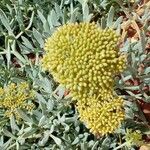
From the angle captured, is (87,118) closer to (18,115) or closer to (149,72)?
(18,115)

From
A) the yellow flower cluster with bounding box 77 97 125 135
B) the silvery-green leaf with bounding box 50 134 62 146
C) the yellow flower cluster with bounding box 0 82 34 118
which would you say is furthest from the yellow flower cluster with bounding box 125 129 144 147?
the yellow flower cluster with bounding box 0 82 34 118

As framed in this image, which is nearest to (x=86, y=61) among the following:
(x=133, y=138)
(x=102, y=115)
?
(x=102, y=115)

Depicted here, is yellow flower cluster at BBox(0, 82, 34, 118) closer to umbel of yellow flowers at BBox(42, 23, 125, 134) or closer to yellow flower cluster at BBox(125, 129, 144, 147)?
umbel of yellow flowers at BBox(42, 23, 125, 134)

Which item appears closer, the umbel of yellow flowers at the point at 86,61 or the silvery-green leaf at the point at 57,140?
the umbel of yellow flowers at the point at 86,61

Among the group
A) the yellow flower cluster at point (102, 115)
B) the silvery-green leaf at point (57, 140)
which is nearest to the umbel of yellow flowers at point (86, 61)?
the yellow flower cluster at point (102, 115)

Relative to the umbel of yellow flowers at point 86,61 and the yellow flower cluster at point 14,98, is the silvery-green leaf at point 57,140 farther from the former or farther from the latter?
the umbel of yellow flowers at point 86,61
